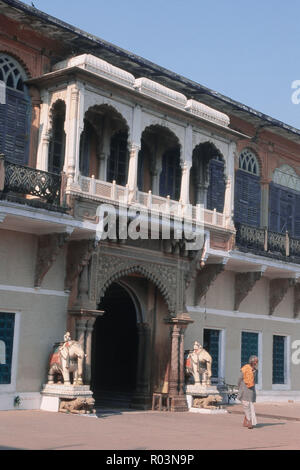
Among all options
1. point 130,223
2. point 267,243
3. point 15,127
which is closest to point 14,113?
point 15,127

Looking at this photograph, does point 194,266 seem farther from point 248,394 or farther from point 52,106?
point 52,106

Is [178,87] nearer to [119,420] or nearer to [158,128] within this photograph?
[158,128]

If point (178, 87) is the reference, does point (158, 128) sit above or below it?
below

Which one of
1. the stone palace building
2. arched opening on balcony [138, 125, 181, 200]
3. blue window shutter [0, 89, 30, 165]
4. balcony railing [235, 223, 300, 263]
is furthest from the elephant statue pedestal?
balcony railing [235, 223, 300, 263]

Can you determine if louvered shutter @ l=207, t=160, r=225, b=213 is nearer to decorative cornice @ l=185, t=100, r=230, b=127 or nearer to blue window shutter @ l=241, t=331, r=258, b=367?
decorative cornice @ l=185, t=100, r=230, b=127

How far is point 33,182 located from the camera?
14.8 meters

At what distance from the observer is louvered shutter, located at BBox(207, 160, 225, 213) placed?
20.6m

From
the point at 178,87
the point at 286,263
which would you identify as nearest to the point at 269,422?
the point at 286,263

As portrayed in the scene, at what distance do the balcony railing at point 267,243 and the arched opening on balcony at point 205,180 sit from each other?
1181 millimetres

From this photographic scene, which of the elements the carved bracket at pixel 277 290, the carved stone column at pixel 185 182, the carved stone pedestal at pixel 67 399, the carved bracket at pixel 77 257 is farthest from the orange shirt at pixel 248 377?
the carved bracket at pixel 277 290

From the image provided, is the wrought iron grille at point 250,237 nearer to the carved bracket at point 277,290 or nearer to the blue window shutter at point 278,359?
the carved bracket at point 277,290

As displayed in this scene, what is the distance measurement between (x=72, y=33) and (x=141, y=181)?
424cm

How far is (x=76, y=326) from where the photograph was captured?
Result: 1605 centimetres

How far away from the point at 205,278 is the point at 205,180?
2.70m
